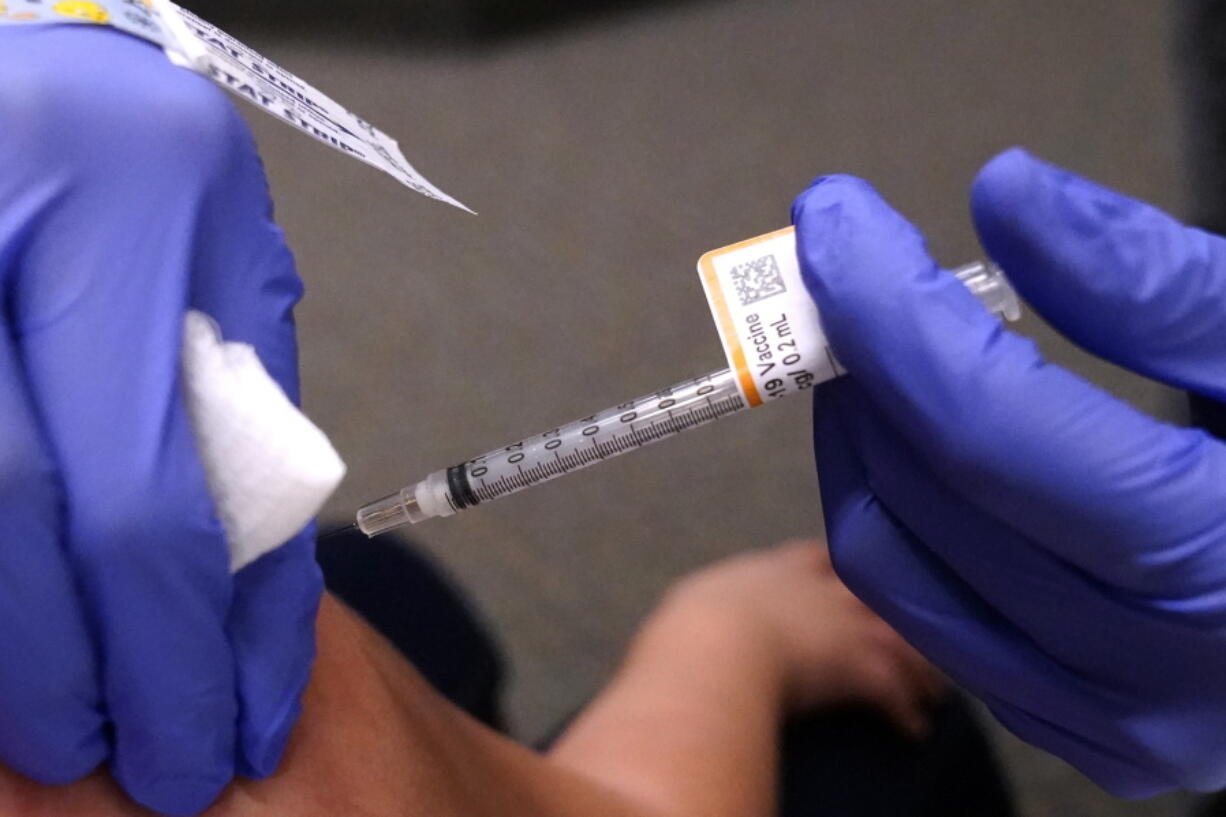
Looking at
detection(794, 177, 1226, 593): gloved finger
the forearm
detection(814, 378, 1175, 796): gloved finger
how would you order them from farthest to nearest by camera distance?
the forearm → detection(814, 378, 1175, 796): gloved finger → detection(794, 177, 1226, 593): gloved finger

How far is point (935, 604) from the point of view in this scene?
762 mm

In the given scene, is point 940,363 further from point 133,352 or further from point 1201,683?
point 133,352

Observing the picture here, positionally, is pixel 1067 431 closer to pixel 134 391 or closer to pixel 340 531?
pixel 134 391

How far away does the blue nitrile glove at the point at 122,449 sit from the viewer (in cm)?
47

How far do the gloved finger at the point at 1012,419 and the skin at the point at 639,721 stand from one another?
413 mm

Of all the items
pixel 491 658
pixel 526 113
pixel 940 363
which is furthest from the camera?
pixel 526 113

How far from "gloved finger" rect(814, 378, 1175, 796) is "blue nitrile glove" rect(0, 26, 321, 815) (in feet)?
1.40

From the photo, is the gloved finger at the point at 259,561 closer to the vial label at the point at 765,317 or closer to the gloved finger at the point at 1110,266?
the vial label at the point at 765,317

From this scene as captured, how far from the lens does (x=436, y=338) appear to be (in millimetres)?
1252

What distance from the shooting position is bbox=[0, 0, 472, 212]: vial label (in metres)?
0.54

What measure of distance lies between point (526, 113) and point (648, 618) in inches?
30.5

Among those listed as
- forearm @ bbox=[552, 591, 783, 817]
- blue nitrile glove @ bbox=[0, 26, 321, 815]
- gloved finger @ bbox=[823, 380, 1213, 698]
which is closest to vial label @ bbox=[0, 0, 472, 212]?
blue nitrile glove @ bbox=[0, 26, 321, 815]

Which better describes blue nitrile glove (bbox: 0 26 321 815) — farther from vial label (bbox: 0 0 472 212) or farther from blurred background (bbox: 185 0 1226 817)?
blurred background (bbox: 185 0 1226 817)

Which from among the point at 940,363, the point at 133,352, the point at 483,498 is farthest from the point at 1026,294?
the point at 133,352
